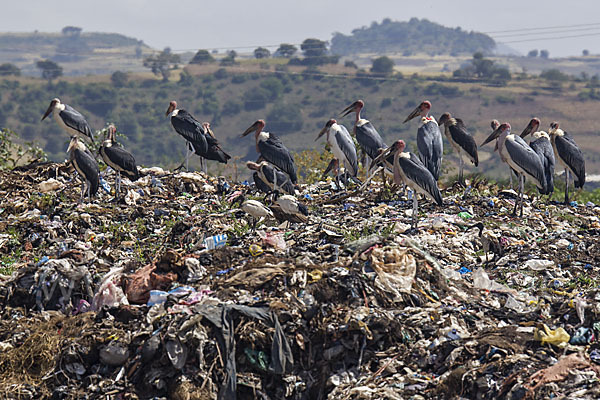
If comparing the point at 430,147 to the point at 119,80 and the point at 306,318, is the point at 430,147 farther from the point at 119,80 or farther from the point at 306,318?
the point at 119,80

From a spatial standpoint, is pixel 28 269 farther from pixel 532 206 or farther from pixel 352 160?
pixel 532 206

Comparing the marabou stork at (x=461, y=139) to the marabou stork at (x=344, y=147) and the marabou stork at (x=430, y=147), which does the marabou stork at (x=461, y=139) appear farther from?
the marabou stork at (x=344, y=147)

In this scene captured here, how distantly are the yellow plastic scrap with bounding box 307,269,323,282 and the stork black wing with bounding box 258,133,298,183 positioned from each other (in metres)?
4.92

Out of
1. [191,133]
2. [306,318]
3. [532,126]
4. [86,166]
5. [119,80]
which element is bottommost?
[119,80]

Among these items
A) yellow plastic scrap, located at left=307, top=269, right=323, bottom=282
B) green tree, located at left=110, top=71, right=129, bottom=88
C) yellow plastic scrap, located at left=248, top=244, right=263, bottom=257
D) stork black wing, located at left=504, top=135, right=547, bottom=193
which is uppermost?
stork black wing, located at left=504, top=135, right=547, bottom=193

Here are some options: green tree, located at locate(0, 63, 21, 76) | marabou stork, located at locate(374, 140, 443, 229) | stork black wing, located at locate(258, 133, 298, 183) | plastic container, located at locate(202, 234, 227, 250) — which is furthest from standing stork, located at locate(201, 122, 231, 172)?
green tree, located at locate(0, 63, 21, 76)

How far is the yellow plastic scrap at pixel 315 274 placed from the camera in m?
7.24

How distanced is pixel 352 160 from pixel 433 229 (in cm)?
323

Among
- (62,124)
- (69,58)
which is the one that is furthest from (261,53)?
(62,124)

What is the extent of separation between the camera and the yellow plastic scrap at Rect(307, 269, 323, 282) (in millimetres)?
7245

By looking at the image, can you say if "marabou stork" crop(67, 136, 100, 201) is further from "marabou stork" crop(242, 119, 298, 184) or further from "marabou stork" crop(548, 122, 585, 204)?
"marabou stork" crop(548, 122, 585, 204)

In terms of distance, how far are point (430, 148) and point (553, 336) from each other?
568 centimetres

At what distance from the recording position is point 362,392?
6219 millimetres

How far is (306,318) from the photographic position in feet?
22.5
